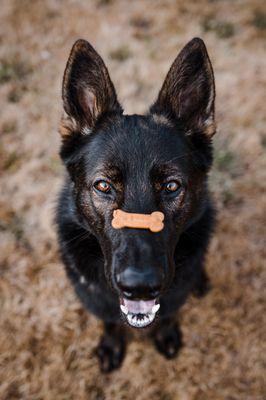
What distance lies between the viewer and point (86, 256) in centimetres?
276

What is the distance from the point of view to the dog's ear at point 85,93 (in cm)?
245

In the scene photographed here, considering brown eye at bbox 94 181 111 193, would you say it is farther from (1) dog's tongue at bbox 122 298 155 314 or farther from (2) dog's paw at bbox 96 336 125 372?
(2) dog's paw at bbox 96 336 125 372

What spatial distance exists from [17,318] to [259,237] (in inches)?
111

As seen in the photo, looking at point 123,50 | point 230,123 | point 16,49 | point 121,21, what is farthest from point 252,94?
point 16,49

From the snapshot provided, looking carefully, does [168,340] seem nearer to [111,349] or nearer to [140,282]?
[111,349]

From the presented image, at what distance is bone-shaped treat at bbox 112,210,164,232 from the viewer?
2121mm

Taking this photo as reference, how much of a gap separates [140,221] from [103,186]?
1.37 feet

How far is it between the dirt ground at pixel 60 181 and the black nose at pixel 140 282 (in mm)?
1706

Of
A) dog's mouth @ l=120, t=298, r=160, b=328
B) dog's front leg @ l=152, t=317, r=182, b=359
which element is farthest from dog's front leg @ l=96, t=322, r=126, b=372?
dog's mouth @ l=120, t=298, r=160, b=328

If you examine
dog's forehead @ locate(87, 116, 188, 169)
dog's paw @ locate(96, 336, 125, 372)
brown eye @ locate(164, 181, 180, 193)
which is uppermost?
dog's forehead @ locate(87, 116, 188, 169)

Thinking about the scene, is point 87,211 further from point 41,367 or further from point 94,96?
point 41,367

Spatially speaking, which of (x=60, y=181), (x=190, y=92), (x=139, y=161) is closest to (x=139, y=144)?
(x=139, y=161)

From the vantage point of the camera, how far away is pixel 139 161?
7.47 ft

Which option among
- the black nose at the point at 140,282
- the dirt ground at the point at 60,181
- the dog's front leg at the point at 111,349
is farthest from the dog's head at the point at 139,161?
the dirt ground at the point at 60,181
